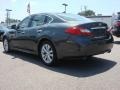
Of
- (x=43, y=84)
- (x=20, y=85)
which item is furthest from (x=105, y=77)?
(x=20, y=85)

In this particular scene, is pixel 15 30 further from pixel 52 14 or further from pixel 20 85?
pixel 20 85

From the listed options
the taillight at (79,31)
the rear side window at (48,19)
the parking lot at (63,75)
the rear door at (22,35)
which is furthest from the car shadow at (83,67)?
the rear side window at (48,19)

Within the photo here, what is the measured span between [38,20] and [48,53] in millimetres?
1330

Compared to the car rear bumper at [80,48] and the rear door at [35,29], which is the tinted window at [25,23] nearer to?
the rear door at [35,29]

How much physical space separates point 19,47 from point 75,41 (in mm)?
3133

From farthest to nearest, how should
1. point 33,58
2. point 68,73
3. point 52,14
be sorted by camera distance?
point 33,58
point 52,14
point 68,73

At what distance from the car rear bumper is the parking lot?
455 mm

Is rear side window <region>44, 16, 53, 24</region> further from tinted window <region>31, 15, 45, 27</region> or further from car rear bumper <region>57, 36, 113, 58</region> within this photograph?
car rear bumper <region>57, 36, 113, 58</region>

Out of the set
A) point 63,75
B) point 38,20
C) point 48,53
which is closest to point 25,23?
point 38,20

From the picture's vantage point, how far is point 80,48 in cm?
646

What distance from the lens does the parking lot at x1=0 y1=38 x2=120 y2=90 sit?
212 inches

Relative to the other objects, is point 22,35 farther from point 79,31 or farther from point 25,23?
point 79,31

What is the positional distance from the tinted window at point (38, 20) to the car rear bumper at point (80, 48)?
142cm

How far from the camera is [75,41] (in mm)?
6516
